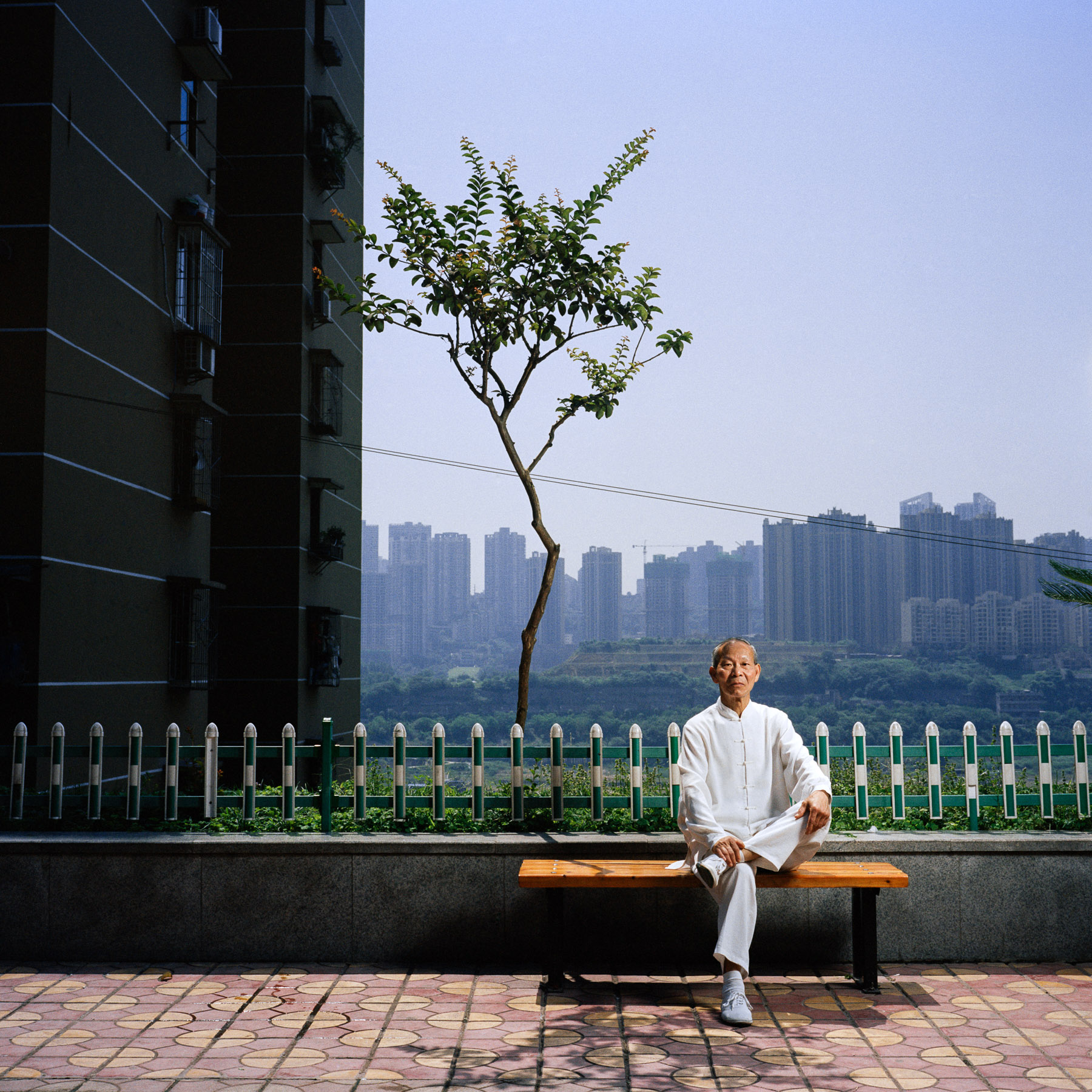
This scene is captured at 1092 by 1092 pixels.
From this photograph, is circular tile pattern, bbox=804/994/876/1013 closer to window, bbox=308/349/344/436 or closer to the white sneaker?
the white sneaker

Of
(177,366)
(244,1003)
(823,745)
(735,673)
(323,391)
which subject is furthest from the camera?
(323,391)

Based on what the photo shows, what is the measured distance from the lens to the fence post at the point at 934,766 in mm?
6164

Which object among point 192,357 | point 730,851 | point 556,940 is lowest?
point 556,940

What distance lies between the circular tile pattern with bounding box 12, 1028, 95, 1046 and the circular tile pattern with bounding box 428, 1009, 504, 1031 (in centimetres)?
144

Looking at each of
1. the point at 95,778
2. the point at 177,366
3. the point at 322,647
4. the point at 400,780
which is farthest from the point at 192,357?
the point at 400,780

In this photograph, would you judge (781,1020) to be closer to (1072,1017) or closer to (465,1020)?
(1072,1017)

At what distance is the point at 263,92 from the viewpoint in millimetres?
20453

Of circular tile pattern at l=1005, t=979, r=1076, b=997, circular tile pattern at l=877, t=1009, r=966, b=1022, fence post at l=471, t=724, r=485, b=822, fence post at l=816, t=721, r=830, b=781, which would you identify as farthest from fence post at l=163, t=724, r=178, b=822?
circular tile pattern at l=1005, t=979, r=1076, b=997

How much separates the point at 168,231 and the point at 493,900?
11511 mm

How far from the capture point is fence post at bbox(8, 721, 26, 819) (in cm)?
653

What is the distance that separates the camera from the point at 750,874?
5066mm

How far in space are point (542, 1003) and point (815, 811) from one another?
155 cm

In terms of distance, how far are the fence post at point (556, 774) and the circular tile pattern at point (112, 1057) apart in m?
2.52

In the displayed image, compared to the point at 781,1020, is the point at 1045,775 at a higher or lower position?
higher
